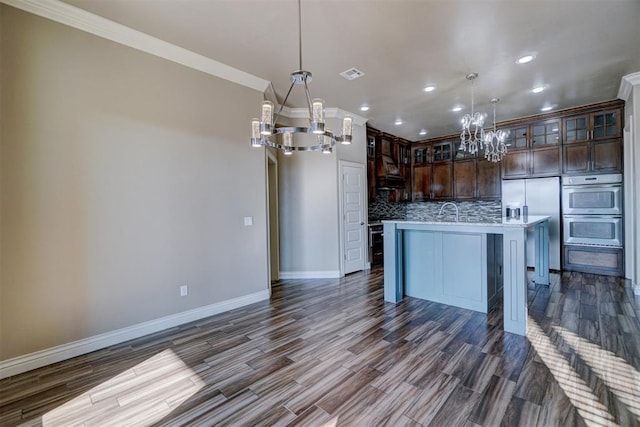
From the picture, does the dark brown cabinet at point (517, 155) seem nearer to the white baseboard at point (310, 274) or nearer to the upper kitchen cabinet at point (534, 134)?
the upper kitchen cabinet at point (534, 134)

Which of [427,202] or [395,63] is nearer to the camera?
[395,63]

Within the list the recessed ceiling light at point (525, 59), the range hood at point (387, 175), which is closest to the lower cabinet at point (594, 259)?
the range hood at point (387, 175)

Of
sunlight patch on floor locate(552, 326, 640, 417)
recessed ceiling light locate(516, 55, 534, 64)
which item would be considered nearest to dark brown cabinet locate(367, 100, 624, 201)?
recessed ceiling light locate(516, 55, 534, 64)

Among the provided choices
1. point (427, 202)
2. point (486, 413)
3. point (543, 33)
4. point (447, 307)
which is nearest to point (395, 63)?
point (543, 33)

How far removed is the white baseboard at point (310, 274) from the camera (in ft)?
16.7

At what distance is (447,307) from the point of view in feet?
11.5

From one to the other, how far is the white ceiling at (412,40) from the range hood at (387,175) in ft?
7.00

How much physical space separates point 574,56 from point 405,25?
2.26 meters

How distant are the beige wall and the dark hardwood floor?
436mm

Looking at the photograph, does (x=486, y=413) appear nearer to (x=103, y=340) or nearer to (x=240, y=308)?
(x=240, y=308)

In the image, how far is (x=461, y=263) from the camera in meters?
3.42

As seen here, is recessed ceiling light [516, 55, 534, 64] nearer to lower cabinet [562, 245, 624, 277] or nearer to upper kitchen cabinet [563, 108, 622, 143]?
upper kitchen cabinet [563, 108, 622, 143]

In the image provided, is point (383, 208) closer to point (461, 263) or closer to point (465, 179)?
point (465, 179)

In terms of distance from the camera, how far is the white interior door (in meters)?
5.26
